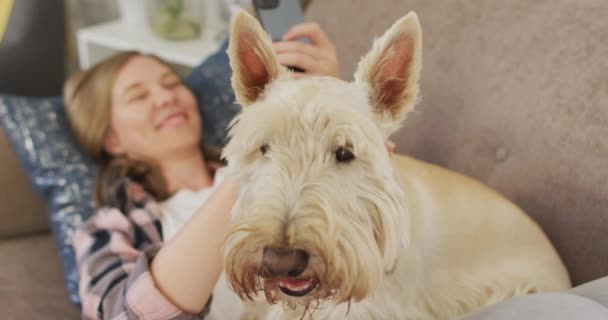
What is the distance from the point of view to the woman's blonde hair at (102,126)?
1.63 metres

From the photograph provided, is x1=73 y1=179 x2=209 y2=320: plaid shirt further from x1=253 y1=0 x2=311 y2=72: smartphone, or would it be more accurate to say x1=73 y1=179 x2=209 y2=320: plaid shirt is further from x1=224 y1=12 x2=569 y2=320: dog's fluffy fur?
x1=253 y1=0 x2=311 y2=72: smartphone

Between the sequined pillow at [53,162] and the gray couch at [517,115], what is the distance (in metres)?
0.15

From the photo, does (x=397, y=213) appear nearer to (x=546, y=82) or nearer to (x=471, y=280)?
(x=471, y=280)

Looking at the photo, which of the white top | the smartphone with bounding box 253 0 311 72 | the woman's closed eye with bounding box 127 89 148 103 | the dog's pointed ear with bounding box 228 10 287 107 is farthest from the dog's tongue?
the woman's closed eye with bounding box 127 89 148 103

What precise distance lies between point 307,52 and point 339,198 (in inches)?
15.0

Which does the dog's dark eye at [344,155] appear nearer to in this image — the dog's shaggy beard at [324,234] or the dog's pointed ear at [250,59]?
the dog's shaggy beard at [324,234]

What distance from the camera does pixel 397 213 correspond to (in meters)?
0.84

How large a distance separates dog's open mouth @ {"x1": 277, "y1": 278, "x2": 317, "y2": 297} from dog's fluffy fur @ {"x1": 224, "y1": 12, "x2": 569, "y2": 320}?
1cm

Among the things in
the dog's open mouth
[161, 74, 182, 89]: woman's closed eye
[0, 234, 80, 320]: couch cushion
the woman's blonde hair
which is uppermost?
the dog's open mouth

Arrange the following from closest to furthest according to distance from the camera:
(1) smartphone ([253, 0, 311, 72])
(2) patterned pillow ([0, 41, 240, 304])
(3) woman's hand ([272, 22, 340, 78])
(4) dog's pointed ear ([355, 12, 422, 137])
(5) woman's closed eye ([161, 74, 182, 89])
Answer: (4) dog's pointed ear ([355, 12, 422, 137]) < (3) woman's hand ([272, 22, 340, 78]) < (1) smartphone ([253, 0, 311, 72]) < (2) patterned pillow ([0, 41, 240, 304]) < (5) woman's closed eye ([161, 74, 182, 89])

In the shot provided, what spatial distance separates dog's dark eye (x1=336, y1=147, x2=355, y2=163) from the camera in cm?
80

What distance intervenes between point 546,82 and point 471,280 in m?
0.43

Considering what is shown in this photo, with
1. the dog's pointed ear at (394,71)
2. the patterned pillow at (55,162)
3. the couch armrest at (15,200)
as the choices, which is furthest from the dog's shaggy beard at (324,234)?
the couch armrest at (15,200)

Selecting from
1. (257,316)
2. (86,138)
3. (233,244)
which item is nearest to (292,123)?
(233,244)
